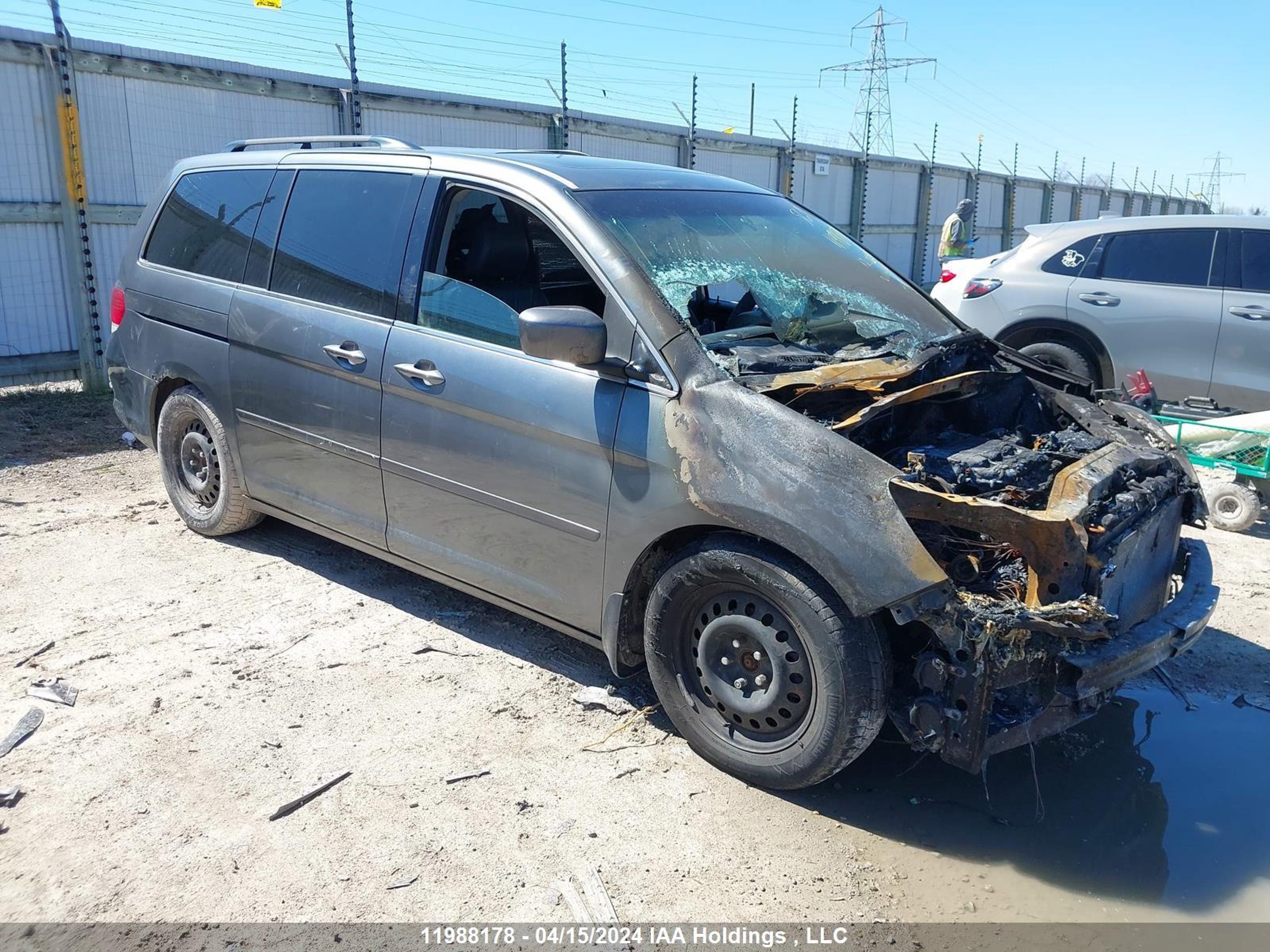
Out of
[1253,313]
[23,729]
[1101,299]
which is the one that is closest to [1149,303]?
[1101,299]

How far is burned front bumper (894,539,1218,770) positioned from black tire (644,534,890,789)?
6.0 inches

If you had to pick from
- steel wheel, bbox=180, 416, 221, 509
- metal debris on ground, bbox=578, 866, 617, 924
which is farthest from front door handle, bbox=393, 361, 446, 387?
metal debris on ground, bbox=578, 866, 617, 924

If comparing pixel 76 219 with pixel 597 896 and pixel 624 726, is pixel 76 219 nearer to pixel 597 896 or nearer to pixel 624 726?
pixel 624 726

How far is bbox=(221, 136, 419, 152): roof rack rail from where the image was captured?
4516 millimetres

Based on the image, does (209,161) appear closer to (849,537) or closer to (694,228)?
(694,228)

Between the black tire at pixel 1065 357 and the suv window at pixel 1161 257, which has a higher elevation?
Answer: the suv window at pixel 1161 257

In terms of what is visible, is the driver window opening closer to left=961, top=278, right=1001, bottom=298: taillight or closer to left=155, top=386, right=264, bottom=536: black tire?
left=155, top=386, right=264, bottom=536: black tire

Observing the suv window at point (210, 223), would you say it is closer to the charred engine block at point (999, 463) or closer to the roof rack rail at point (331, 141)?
the roof rack rail at point (331, 141)

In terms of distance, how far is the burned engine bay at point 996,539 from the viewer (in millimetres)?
2826

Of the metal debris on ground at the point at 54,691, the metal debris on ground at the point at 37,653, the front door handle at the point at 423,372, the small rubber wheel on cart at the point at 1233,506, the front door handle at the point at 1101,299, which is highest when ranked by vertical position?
the front door handle at the point at 1101,299

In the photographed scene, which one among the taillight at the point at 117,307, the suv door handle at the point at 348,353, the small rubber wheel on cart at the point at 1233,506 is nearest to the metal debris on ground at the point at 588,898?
the suv door handle at the point at 348,353

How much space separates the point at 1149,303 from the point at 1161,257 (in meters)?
0.45

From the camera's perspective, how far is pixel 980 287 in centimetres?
801

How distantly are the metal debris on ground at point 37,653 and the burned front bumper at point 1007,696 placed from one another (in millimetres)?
3400
